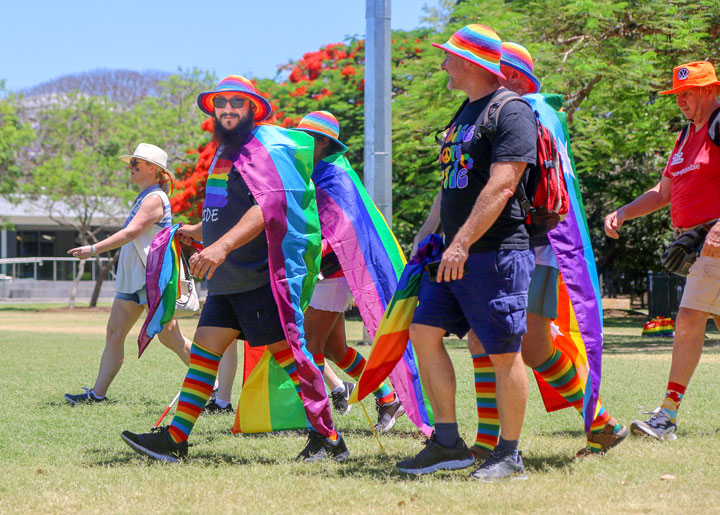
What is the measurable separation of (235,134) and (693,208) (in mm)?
2964

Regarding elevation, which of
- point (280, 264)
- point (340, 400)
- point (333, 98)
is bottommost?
point (340, 400)

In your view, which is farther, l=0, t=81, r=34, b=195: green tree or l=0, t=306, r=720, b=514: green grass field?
l=0, t=81, r=34, b=195: green tree

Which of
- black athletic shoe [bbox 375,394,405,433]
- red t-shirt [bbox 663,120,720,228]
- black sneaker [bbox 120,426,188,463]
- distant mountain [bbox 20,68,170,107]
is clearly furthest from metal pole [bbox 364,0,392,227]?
distant mountain [bbox 20,68,170,107]

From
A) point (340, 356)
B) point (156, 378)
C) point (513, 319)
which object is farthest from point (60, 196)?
point (513, 319)

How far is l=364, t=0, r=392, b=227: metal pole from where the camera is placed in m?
13.6

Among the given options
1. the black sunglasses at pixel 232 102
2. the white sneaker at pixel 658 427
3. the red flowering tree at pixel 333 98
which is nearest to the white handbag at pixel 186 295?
the black sunglasses at pixel 232 102

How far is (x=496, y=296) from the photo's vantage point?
439cm

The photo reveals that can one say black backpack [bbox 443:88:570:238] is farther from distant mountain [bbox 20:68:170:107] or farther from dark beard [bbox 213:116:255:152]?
distant mountain [bbox 20:68:170:107]

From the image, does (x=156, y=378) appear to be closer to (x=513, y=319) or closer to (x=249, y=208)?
(x=249, y=208)

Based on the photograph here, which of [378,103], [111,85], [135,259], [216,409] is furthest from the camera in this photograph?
[111,85]

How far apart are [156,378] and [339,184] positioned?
171 inches

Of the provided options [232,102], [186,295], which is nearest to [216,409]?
[186,295]

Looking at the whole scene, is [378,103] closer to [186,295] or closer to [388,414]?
[186,295]

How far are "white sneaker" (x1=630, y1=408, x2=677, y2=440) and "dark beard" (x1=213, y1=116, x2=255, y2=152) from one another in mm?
2986
